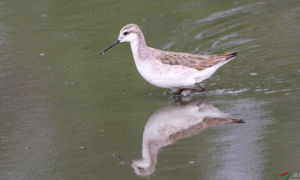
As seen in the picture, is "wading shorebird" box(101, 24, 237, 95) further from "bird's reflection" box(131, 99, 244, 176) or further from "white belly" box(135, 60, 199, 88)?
"bird's reflection" box(131, 99, 244, 176)

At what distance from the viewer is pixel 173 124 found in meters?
7.73

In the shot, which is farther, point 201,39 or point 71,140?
point 201,39

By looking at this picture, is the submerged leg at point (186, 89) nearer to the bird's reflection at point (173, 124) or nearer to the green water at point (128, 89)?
the green water at point (128, 89)

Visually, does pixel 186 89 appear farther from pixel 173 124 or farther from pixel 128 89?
pixel 173 124

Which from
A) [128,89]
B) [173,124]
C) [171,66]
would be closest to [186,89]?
[171,66]

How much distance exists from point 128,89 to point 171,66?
99cm

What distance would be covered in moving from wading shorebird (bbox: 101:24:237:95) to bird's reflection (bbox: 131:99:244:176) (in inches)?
14.9

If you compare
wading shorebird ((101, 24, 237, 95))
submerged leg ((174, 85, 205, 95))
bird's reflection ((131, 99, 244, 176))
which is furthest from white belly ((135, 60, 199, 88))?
bird's reflection ((131, 99, 244, 176))

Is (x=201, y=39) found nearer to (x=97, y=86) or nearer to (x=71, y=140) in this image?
(x=97, y=86)

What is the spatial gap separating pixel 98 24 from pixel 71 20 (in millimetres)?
809

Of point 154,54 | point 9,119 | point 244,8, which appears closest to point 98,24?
point 244,8

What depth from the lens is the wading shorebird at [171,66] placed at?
28.8ft

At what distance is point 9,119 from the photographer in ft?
27.4

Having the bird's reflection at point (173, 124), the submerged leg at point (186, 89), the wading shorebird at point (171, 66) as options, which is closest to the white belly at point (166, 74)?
the wading shorebird at point (171, 66)
